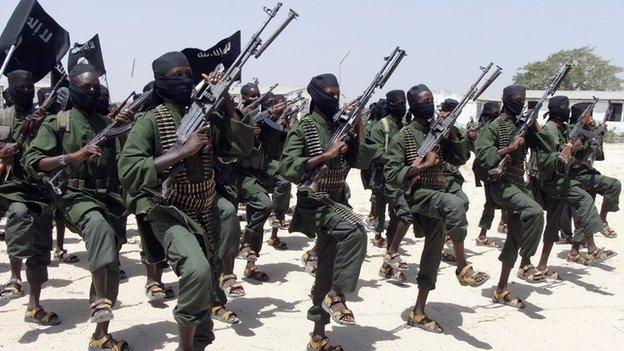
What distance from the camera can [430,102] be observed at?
18.0 ft

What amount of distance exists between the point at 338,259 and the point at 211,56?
90.2 inches

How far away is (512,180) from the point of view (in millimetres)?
6156

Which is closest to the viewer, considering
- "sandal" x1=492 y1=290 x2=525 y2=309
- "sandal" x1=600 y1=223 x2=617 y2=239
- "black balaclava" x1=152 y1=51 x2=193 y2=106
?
"black balaclava" x1=152 y1=51 x2=193 y2=106

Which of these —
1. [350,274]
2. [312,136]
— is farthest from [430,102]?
[350,274]

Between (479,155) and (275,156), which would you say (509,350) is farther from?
(275,156)

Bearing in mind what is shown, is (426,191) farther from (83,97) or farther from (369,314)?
(83,97)

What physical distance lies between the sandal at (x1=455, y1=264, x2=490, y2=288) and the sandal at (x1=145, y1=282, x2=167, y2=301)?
9.64 ft

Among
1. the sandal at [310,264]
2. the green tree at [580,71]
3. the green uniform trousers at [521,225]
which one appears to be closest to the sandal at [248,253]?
the sandal at [310,264]

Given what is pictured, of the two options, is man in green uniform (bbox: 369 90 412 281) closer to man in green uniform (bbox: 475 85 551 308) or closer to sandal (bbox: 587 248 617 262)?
man in green uniform (bbox: 475 85 551 308)

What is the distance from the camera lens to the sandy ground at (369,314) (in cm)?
A: 491

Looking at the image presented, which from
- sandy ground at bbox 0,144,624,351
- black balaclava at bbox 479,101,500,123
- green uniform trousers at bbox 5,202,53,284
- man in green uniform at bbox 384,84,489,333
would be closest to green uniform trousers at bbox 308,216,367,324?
sandy ground at bbox 0,144,624,351

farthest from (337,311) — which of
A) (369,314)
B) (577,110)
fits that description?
(577,110)

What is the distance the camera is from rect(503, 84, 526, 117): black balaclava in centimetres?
618

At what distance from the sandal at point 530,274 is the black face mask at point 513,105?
1788mm
